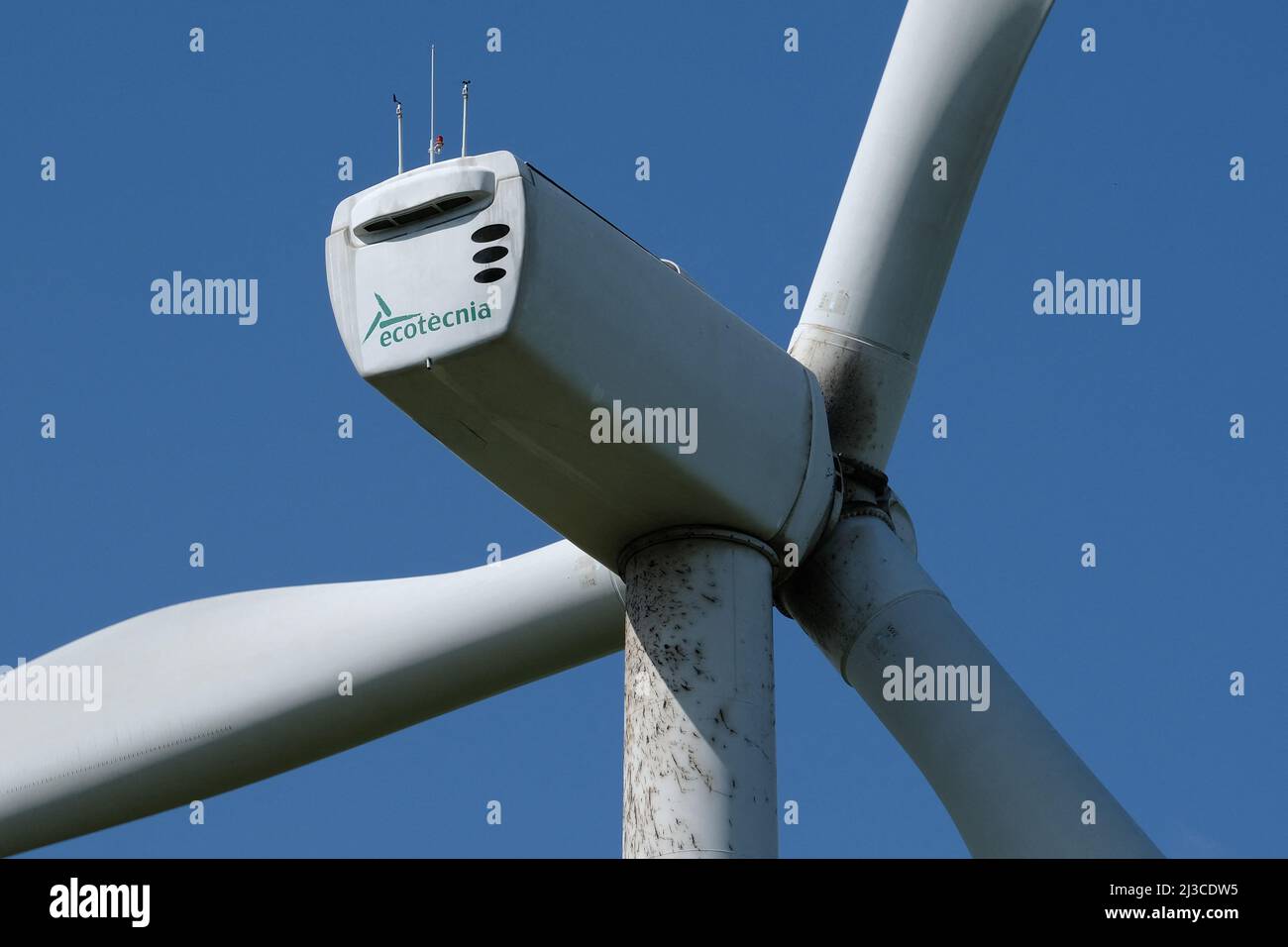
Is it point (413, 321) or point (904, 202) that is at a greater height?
point (904, 202)

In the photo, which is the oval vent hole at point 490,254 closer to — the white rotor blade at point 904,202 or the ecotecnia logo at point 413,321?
the ecotecnia logo at point 413,321

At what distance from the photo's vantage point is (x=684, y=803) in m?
8.79

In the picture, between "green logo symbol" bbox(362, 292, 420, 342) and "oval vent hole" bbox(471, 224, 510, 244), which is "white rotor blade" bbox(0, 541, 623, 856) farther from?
"oval vent hole" bbox(471, 224, 510, 244)

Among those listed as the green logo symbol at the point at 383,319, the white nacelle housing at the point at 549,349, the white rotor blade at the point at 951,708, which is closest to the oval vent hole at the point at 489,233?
the white nacelle housing at the point at 549,349

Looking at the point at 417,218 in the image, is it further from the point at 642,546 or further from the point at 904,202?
the point at 904,202

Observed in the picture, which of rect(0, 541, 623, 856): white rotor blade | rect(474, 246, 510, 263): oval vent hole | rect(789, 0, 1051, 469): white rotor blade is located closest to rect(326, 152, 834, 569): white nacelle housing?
rect(474, 246, 510, 263): oval vent hole

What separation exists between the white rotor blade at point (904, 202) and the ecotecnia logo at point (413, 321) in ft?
9.02

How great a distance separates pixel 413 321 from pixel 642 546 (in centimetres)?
157

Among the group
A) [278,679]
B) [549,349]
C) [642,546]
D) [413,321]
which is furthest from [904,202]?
[278,679]

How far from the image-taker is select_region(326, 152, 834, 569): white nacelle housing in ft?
27.2

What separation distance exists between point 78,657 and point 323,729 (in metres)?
1.41

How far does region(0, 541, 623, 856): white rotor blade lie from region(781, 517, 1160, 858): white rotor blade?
4.01 ft

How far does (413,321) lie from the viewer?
8.41m
